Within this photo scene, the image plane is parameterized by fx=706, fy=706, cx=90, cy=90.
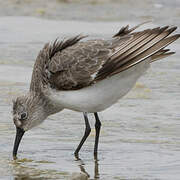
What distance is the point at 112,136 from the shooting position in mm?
9000

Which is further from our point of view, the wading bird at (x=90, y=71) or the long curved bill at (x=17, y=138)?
the long curved bill at (x=17, y=138)

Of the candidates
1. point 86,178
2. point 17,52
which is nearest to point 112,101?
point 86,178

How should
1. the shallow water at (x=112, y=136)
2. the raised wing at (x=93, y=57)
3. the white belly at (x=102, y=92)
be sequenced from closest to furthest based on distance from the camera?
the shallow water at (x=112, y=136) < the raised wing at (x=93, y=57) < the white belly at (x=102, y=92)

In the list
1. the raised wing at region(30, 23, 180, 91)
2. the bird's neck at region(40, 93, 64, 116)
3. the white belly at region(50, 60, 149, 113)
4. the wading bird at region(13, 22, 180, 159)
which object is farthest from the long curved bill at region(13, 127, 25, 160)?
the white belly at region(50, 60, 149, 113)

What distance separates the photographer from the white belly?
833cm

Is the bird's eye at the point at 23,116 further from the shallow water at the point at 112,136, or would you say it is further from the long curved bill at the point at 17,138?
the shallow water at the point at 112,136

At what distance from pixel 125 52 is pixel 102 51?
340mm

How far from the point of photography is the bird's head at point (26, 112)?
8.72 m

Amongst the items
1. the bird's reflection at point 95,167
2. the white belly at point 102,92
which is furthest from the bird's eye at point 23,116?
the bird's reflection at point 95,167

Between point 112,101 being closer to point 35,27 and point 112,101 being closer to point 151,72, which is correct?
point 151,72

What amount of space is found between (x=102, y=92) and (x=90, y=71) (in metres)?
0.29

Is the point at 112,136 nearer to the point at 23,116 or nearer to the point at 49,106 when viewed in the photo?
the point at 49,106

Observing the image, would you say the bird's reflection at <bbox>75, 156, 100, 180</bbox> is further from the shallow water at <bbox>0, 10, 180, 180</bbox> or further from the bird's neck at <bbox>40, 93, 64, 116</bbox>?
the bird's neck at <bbox>40, 93, 64, 116</bbox>

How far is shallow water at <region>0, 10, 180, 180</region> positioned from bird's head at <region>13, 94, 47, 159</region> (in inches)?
8.7
